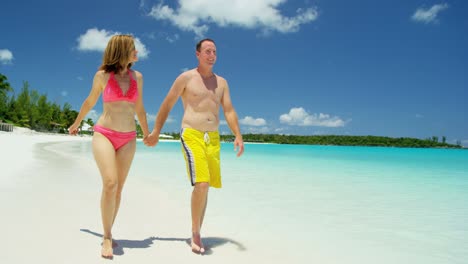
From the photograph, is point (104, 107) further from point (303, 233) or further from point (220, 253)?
point (303, 233)

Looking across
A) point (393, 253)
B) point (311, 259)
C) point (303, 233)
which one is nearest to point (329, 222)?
point (303, 233)

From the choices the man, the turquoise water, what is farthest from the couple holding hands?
the turquoise water

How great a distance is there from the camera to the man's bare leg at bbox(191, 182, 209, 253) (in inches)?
143

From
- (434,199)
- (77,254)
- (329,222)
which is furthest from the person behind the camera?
(434,199)

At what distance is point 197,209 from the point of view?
371cm

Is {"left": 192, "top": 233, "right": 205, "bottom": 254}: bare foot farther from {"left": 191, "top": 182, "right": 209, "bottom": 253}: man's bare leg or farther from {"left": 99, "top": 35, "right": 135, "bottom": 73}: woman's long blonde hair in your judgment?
{"left": 99, "top": 35, "right": 135, "bottom": 73}: woman's long blonde hair

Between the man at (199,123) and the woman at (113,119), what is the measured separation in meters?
0.39

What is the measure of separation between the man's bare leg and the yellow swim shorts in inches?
2.8

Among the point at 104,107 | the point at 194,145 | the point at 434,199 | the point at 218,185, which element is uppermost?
the point at 104,107

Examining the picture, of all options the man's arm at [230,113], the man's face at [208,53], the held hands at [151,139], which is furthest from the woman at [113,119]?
the man's arm at [230,113]

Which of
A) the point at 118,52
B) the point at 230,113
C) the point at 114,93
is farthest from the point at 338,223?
the point at 118,52

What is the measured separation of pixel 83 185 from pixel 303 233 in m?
4.87

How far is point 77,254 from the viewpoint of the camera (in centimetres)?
344

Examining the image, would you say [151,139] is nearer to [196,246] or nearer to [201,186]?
[201,186]
